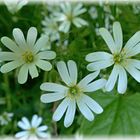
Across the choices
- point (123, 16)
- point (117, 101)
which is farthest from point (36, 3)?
point (117, 101)

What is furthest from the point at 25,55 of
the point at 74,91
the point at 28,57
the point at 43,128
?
the point at 43,128

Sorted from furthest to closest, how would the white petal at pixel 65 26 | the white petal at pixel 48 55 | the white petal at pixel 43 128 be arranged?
the white petal at pixel 65 26, the white petal at pixel 43 128, the white petal at pixel 48 55

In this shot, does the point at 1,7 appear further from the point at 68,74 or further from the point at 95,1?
the point at 68,74

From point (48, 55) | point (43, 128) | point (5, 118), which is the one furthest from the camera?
point (5, 118)

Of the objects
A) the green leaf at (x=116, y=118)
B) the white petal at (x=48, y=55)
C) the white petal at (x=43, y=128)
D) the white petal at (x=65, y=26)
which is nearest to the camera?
the white petal at (x=48, y=55)

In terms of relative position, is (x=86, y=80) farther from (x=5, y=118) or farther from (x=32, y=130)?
(x=5, y=118)

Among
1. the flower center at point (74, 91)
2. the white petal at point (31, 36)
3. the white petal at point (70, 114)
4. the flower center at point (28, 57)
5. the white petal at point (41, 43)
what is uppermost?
the white petal at point (31, 36)

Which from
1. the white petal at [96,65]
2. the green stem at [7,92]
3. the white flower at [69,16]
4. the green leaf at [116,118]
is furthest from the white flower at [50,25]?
the white petal at [96,65]

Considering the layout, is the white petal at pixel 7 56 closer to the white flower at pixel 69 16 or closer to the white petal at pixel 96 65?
the white petal at pixel 96 65
